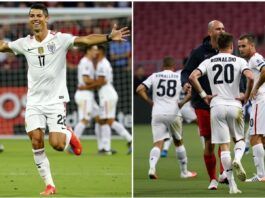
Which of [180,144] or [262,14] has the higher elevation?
[262,14]

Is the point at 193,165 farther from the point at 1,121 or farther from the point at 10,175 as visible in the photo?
the point at 1,121

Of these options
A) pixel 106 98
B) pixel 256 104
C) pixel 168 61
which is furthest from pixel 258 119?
pixel 106 98

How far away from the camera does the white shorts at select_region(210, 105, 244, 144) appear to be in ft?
32.6

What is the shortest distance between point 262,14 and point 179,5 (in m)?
3.32

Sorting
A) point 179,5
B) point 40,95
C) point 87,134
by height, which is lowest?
point 87,134

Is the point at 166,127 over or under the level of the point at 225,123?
under

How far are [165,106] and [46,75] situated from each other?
129 inches

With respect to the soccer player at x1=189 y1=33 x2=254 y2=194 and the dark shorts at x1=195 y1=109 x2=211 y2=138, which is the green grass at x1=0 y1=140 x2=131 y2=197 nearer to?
the dark shorts at x1=195 y1=109 x2=211 y2=138

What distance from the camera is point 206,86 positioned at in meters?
10.9

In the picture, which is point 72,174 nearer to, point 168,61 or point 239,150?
→ point 168,61

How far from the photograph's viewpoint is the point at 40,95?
9.89 meters

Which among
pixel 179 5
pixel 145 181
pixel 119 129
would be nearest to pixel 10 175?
pixel 145 181

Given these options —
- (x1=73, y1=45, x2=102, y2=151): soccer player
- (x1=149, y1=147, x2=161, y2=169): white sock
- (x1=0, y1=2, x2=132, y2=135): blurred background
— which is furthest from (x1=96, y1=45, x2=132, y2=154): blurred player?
(x1=0, y1=2, x2=132, y2=135): blurred background

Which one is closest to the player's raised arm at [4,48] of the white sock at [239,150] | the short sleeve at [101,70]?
the white sock at [239,150]
